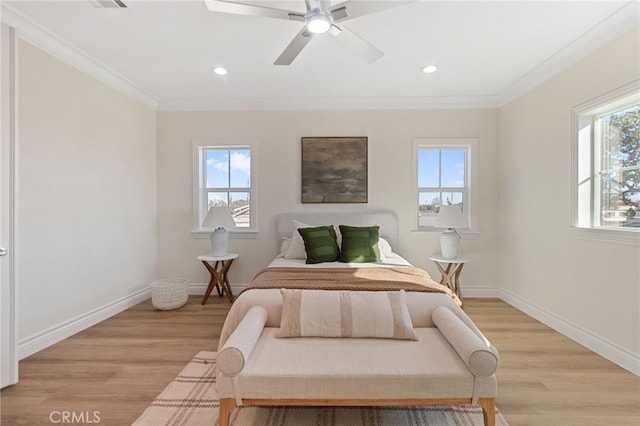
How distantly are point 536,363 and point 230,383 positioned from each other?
2.33 m

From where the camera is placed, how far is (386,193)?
4.14m

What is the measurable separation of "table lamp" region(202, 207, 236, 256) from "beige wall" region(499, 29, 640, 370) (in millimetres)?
3508

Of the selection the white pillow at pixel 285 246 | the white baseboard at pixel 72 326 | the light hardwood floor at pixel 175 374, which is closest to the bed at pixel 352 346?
the light hardwood floor at pixel 175 374

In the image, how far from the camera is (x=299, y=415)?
1782 mm

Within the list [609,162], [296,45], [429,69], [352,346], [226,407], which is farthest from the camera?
[429,69]

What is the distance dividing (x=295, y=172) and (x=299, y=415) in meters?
2.97

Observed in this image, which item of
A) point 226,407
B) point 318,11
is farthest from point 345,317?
point 318,11

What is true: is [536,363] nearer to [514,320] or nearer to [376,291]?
[514,320]

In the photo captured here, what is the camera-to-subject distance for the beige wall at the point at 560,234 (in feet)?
7.74

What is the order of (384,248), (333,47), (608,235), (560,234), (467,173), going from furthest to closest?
(467,173), (384,248), (560,234), (333,47), (608,235)

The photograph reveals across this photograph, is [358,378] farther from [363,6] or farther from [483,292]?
[483,292]

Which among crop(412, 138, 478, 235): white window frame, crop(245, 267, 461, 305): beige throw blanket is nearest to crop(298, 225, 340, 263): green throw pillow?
crop(245, 267, 461, 305): beige throw blanket

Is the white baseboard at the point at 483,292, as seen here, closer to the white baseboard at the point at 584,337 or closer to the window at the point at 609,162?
the white baseboard at the point at 584,337

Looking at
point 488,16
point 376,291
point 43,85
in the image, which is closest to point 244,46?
point 43,85
